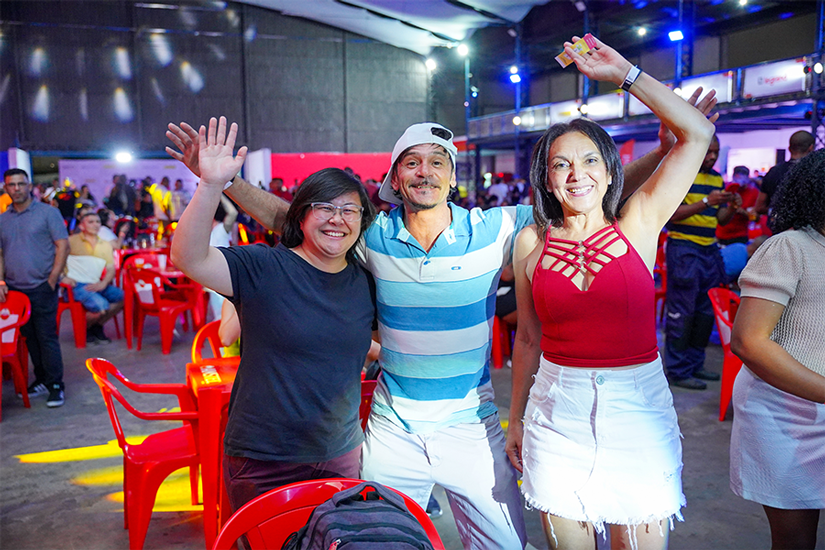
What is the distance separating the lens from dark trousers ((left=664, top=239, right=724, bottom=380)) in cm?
436

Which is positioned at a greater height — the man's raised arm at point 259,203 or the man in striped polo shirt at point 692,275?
the man's raised arm at point 259,203

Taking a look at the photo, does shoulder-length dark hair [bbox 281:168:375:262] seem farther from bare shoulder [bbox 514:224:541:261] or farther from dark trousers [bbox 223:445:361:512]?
dark trousers [bbox 223:445:361:512]

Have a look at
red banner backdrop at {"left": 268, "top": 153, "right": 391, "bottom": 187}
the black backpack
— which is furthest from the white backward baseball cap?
red banner backdrop at {"left": 268, "top": 153, "right": 391, "bottom": 187}

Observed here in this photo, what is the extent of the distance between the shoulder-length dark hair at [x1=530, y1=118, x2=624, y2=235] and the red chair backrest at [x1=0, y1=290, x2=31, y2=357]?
4061 mm

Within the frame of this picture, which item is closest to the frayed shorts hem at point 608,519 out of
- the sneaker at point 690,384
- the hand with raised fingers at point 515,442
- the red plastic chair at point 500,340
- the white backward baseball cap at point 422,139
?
the hand with raised fingers at point 515,442

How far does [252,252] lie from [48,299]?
3.61 meters

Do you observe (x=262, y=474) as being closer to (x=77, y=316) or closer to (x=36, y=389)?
(x=36, y=389)

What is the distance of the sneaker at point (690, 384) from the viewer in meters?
4.44

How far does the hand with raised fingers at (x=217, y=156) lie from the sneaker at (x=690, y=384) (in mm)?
3981

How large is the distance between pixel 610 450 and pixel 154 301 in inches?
215

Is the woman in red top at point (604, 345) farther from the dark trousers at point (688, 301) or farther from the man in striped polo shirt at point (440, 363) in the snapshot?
the dark trousers at point (688, 301)

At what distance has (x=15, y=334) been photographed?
4227 mm

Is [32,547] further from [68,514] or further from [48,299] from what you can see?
[48,299]

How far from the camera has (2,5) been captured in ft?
53.3
